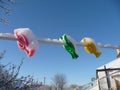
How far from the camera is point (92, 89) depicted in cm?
1123

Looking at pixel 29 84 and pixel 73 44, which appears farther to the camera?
pixel 29 84

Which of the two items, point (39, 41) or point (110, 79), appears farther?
point (110, 79)

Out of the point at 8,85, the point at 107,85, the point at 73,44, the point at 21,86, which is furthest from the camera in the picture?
the point at 21,86

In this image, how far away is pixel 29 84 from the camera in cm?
1228

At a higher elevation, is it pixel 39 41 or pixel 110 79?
pixel 39 41

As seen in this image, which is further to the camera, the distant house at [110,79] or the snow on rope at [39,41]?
the distant house at [110,79]

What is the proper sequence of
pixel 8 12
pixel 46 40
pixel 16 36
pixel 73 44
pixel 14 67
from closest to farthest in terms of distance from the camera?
pixel 16 36 → pixel 46 40 → pixel 73 44 → pixel 8 12 → pixel 14 67

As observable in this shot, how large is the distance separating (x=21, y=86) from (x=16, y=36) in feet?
31.4

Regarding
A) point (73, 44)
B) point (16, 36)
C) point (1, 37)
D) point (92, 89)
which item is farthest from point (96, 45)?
point (92, 89)

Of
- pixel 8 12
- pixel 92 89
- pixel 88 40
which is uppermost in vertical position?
pixel 8 12

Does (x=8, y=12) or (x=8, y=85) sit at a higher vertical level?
(x=8, y=12)

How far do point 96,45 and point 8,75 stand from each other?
8476 mm

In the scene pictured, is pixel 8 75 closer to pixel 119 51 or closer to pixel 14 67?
pixel 14 67

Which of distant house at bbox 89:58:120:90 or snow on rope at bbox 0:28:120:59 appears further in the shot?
distant house at bbox 89:58:120:90
